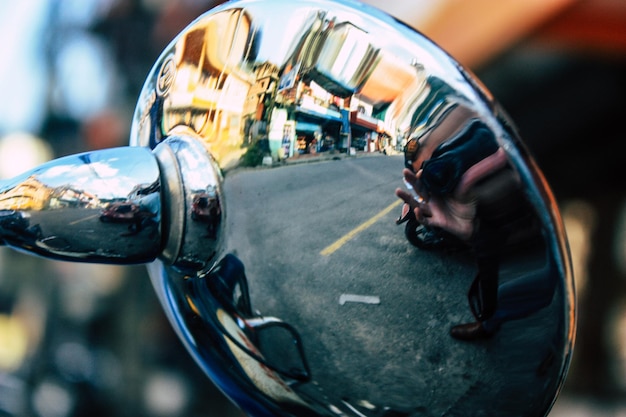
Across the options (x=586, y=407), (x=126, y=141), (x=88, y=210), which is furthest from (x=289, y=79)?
(x=586, y=407)

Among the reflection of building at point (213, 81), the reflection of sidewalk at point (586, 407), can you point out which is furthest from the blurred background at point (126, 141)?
the reflection of building at point (213, 81)

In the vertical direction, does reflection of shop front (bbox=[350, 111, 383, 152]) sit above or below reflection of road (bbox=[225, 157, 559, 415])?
above

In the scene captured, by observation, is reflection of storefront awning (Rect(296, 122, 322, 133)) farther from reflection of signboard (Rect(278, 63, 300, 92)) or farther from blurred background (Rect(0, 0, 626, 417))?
blurred background (Rect(0, 0, 626, 417))

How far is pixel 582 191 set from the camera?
6.20m

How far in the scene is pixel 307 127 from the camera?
0.33 metres

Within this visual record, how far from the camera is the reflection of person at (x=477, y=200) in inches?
12.0

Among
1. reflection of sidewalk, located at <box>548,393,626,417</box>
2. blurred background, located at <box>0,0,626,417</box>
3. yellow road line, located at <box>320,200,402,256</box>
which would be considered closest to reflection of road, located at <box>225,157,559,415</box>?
yellow road line, located at <box>320,200,402,256</box>

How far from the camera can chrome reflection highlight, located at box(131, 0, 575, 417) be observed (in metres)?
0.31

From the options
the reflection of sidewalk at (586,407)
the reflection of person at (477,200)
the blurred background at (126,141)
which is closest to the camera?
the reflection of person at (477,200)

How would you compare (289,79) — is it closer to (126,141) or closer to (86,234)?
(86,234)

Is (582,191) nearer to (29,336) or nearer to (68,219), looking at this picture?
(29,336)

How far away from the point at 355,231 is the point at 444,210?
0.04 m

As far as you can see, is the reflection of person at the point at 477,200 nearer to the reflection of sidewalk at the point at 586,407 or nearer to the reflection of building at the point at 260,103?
the reflection of building at the point at 260,103

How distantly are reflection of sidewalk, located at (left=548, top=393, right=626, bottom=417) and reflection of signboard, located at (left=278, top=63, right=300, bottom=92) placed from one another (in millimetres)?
5730
